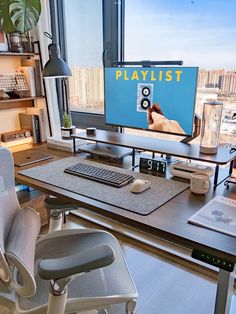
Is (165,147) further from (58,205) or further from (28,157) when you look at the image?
(28,157)

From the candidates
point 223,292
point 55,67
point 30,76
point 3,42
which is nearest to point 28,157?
point 55,67

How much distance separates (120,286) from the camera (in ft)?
3.33

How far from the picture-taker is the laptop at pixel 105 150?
1.73 meters

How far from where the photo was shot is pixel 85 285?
3.37 feet

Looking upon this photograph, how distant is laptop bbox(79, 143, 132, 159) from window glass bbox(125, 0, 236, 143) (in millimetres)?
504

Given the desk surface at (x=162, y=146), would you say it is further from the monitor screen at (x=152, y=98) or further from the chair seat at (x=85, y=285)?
the chair seat at (x=85, y=285)

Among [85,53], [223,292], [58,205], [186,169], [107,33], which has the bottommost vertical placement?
[223,292]

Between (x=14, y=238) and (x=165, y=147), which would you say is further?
(x=165, y=147)

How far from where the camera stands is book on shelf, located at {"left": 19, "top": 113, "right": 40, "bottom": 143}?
2.37 m

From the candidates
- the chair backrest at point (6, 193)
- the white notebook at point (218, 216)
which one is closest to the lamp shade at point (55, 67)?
the chair backrest at point (6, 193)

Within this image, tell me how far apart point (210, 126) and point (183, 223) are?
0.66m

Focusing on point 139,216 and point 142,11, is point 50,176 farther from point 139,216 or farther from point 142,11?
point 142,11

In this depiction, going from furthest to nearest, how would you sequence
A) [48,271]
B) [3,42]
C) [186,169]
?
[3,42]
[186,169]
[48,271]

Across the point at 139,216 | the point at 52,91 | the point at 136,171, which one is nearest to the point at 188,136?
the point at 136,171
